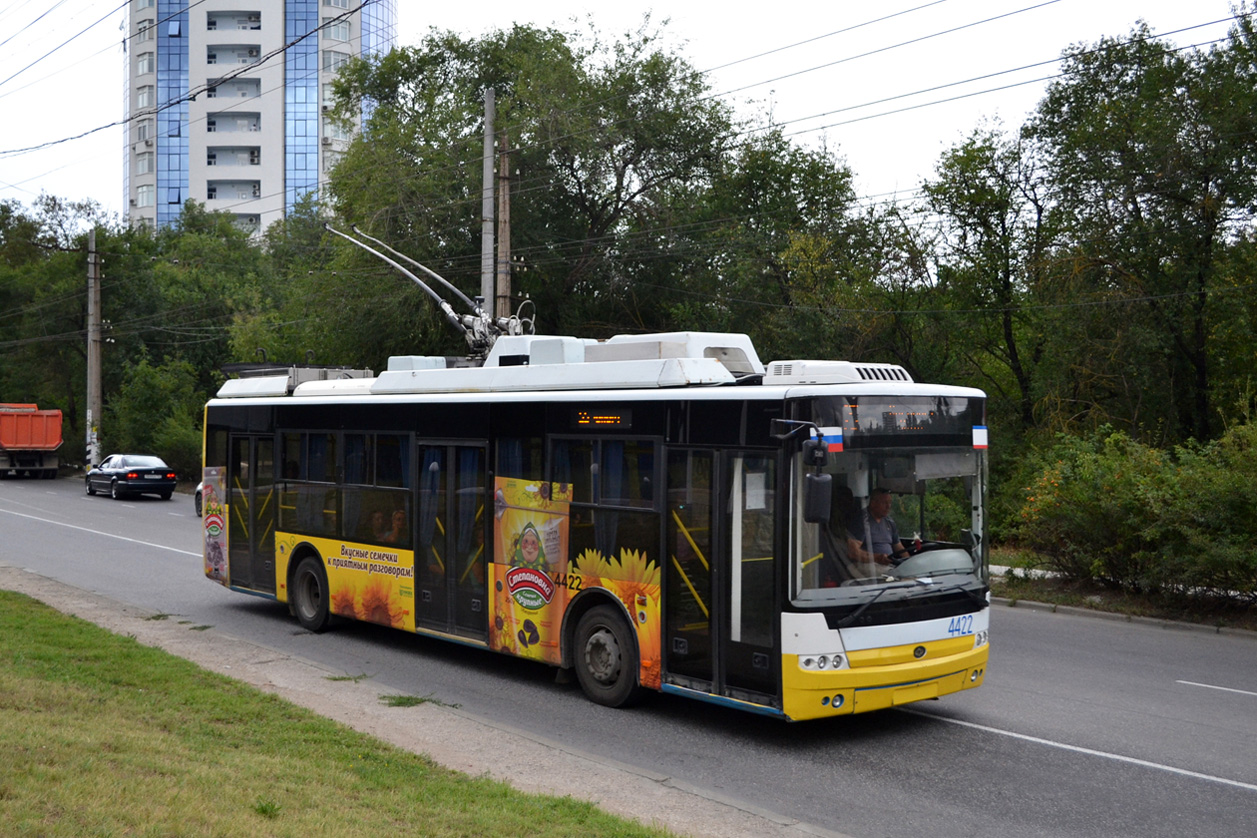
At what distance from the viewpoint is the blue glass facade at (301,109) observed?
9762cm

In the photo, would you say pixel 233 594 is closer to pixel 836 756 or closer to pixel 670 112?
pixel 836 756

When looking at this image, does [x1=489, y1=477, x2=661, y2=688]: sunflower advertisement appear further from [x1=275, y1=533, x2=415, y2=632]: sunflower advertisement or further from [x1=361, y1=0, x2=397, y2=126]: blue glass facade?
[x1=361, y1=0, x2=397, y2=126]: blue glass facade

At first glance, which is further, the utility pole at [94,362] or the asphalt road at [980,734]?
the utility pole at [94,362]

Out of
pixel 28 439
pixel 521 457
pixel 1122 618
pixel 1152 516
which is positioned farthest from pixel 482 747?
pixel 28 439

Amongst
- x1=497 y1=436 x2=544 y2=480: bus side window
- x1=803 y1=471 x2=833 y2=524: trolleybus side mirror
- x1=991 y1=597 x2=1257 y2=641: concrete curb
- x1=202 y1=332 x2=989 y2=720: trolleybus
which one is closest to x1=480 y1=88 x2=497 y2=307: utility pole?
x1=202 y1=332 x2=989 y2=720: trolleybus

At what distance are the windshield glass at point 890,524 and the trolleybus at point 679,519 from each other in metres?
0.02

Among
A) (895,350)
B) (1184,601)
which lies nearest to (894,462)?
(1184,601)

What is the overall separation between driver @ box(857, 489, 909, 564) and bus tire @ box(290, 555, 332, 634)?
7.11 m

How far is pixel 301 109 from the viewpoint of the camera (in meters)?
99.6

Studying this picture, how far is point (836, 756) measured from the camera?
27.4ft

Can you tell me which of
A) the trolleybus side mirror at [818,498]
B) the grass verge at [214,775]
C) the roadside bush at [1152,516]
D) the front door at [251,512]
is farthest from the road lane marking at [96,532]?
the trolleybus side mirror at [818,498]

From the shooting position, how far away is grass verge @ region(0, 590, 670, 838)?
5.50 m

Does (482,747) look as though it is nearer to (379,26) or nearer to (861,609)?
(861,609)

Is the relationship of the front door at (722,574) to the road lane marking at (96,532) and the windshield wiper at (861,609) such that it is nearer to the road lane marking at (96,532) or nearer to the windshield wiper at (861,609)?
the windshield wiper at (861,609)
